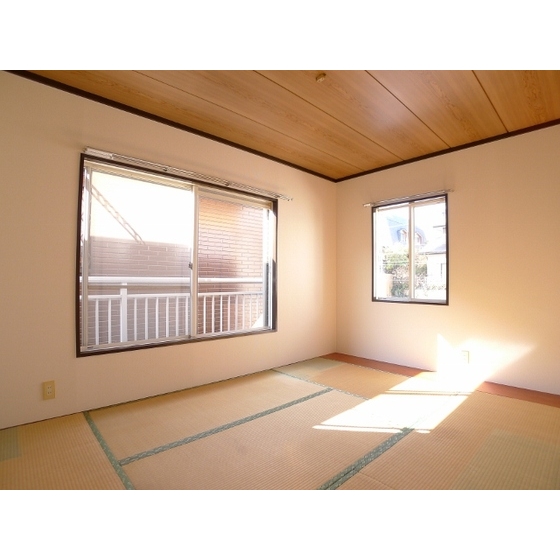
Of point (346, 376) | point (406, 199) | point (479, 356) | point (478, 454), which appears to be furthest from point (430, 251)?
point (478, 454)

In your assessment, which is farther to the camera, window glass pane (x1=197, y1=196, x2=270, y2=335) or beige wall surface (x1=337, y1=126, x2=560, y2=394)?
window glass pane (x1=197, y1=196, x2=270, y2=335)

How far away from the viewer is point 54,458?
1.75 metres

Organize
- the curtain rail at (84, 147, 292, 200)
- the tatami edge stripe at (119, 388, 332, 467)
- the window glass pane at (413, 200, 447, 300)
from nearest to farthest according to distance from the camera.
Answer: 1. the tatami edge stripe at (119, 388, 332, 467)
2. the curtain rail at (84, 147, 292, 200)
3. the window glass pane at (413, 200, 447, 300)

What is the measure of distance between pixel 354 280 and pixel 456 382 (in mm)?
1716

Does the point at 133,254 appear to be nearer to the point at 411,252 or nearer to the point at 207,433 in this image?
the point at 207,433

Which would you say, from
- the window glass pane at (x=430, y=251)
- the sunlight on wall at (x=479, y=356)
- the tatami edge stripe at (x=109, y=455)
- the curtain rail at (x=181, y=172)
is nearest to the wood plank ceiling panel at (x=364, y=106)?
the window glass pane at (x=430, y=251)

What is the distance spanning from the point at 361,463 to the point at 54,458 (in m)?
1.73

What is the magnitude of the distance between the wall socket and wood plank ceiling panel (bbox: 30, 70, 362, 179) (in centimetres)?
217

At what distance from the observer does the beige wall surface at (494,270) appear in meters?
2.82

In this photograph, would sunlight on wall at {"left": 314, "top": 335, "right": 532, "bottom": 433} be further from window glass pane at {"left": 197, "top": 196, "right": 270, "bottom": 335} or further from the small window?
window glass pane at {"left": 197, "top": 196, "right": 270, "bottom": 335}

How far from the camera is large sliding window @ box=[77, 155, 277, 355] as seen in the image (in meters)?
2.66

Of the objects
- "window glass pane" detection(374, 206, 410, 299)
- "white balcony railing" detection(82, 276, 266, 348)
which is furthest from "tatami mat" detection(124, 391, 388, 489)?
"window glass pane" detection(374, 206, 410, 299)
